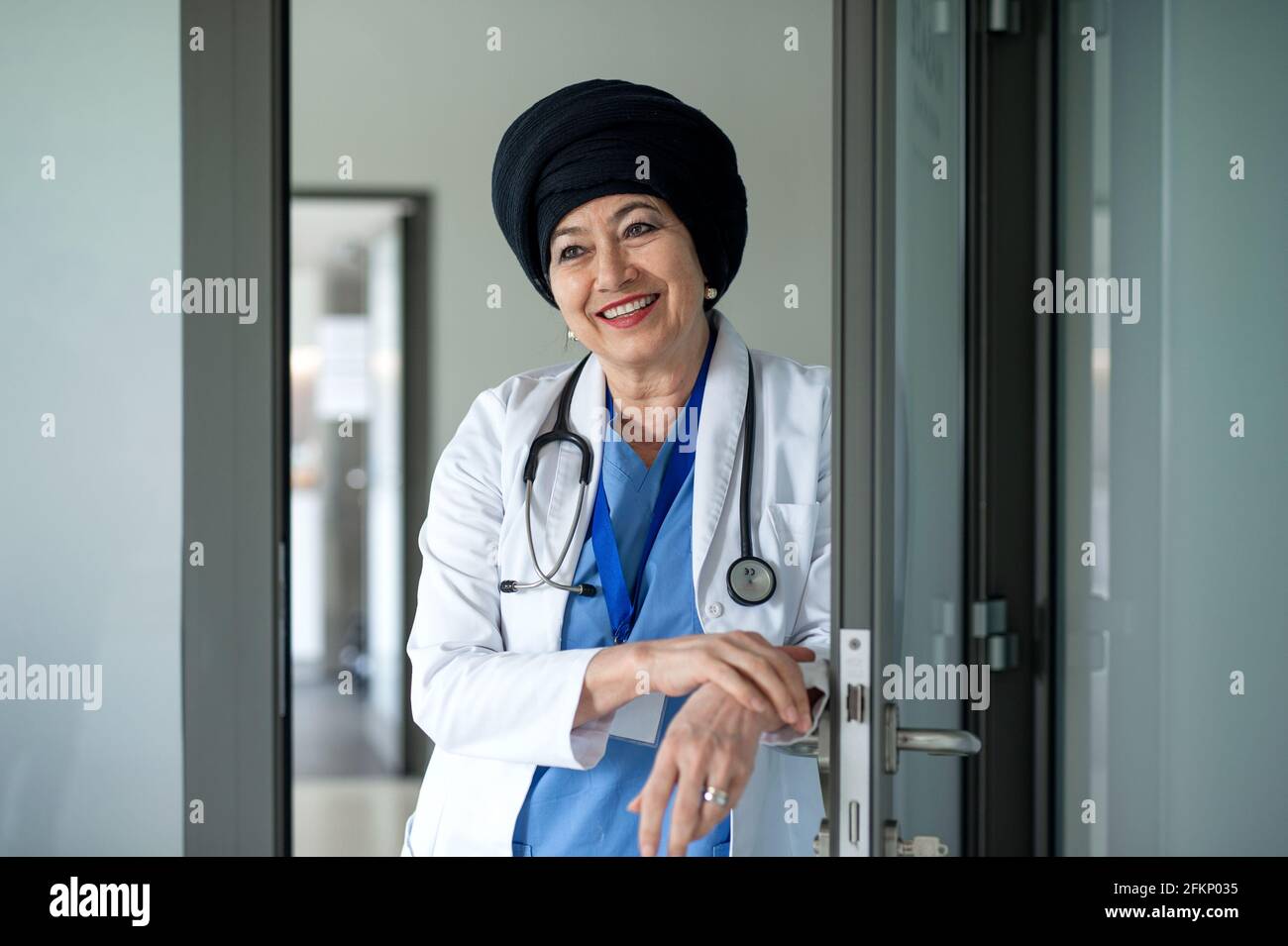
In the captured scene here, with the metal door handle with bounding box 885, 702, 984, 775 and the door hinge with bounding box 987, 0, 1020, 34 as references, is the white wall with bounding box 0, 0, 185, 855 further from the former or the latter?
the door hinge with bounding box 987, 0, 1020, 34

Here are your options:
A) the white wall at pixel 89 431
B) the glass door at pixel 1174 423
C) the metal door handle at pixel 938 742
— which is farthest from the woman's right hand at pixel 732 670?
the glass door at pixel 1174 423

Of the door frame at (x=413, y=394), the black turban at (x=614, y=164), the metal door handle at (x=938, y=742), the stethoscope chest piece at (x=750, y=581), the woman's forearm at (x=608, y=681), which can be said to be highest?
the black turban at (x=614, y=164)

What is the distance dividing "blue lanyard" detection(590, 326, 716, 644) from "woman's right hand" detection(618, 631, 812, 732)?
5 cm

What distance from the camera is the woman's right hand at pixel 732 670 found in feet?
3.67

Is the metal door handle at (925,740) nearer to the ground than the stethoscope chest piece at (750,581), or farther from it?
nearer to the ground

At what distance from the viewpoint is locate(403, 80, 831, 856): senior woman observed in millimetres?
1207

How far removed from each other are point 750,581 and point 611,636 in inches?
6.9

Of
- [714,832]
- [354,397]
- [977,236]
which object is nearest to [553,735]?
[714,832]

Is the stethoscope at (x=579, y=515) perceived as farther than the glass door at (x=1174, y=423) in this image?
No

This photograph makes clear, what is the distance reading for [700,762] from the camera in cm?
112

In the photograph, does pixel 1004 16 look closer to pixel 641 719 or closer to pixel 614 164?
pixel 614 164

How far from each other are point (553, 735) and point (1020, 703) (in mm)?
930

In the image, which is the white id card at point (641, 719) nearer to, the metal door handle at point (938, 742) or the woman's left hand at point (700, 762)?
the woman's left hand at point (700, 762)
